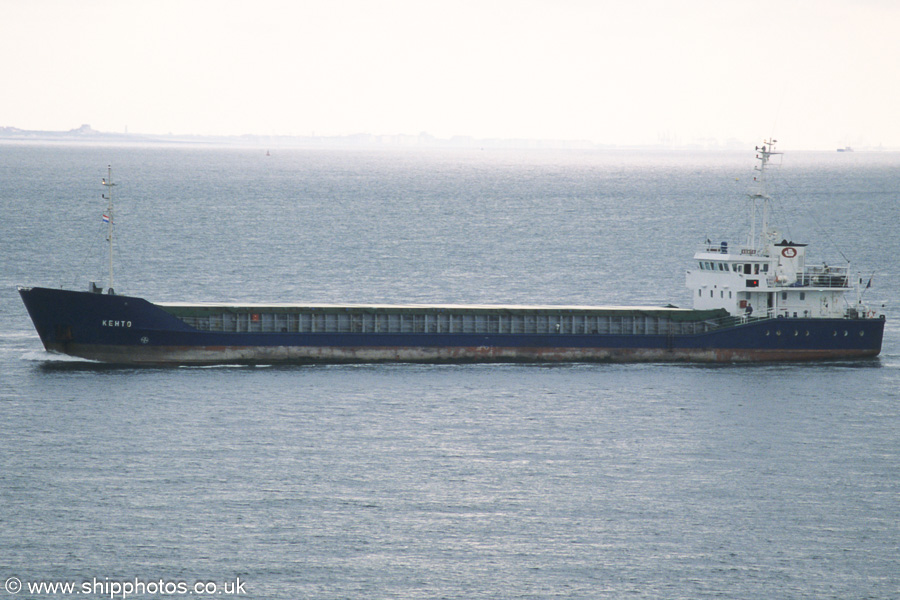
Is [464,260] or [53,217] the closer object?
[464,260]

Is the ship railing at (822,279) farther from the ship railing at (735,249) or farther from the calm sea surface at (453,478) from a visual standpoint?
the calm sea surface at (453,478)

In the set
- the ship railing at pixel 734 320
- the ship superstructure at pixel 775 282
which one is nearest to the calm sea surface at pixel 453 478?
the ship railing at pixel 734 320

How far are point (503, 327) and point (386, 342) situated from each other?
292 inches

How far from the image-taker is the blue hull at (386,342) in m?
60.6

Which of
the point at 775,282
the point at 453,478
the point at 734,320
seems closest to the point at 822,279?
the point at 775,282

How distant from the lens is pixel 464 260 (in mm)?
113375

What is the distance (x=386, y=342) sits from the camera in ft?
209

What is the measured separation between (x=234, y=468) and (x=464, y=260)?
70.9m

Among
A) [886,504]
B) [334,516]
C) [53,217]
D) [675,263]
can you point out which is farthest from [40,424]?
[53,217]

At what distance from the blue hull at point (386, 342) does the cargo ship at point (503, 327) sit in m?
0.06

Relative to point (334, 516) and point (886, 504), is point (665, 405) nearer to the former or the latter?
point (886, 504)

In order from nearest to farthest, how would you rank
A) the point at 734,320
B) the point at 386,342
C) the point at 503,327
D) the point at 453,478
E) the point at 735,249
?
the point at 453,478
the point at 386,342
the point at 503,327
the point at 734,320
the point at 735,249

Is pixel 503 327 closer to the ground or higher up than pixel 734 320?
closer to the ground

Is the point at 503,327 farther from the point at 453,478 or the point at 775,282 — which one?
the point at 453,478
